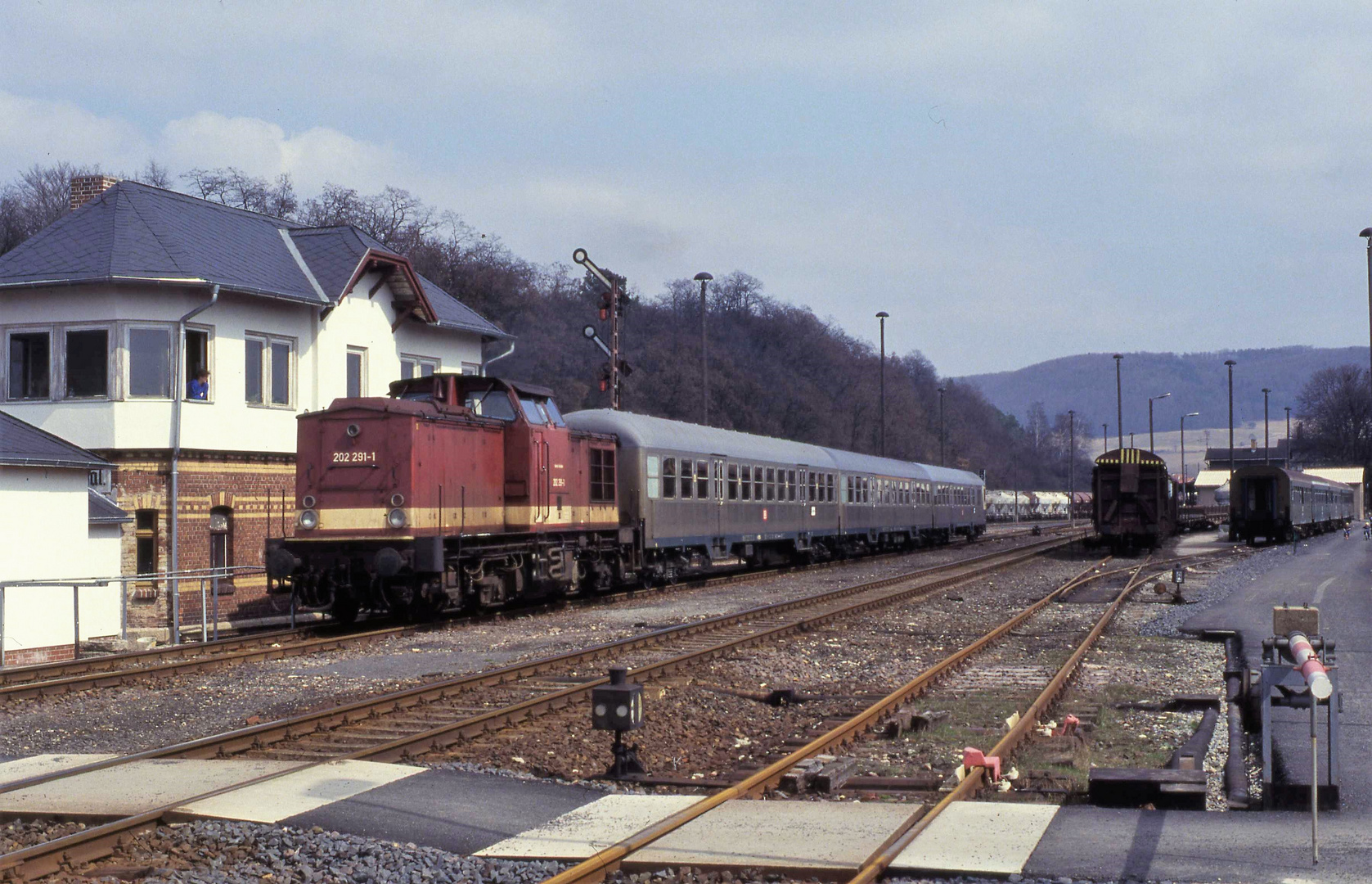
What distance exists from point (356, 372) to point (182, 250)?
16.2 ft

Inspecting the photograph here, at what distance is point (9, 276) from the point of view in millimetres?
24328

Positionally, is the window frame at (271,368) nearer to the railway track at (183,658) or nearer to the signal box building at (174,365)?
the signal box building at (174,365)

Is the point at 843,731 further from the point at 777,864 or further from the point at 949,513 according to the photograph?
the point at 949,513

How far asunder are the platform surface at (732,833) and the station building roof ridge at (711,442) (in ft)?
58.9

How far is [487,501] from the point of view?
20438 mm

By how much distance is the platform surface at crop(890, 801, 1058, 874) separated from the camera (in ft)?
21.5

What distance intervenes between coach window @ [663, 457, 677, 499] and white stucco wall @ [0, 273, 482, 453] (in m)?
7.21

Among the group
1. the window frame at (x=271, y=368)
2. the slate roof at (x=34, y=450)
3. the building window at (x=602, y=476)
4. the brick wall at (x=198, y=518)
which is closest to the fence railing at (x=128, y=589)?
the brick wall at (x=198, y=518)

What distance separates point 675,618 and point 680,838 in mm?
13633

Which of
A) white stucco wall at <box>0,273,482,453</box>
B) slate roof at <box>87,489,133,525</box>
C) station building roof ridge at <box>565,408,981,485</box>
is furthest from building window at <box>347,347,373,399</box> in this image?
slate roof at <box>87,489,133,525</box>

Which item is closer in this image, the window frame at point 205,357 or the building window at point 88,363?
the building window at point 88,363

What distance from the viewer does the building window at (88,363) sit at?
23938 mm

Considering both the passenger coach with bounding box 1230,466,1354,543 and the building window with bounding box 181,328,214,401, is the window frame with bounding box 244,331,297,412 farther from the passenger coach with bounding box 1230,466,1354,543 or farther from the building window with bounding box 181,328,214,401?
the passenger coach with bounding box 1230,466,1354,543

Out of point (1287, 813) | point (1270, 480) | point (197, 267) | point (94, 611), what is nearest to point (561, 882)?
point (1287, 813)
